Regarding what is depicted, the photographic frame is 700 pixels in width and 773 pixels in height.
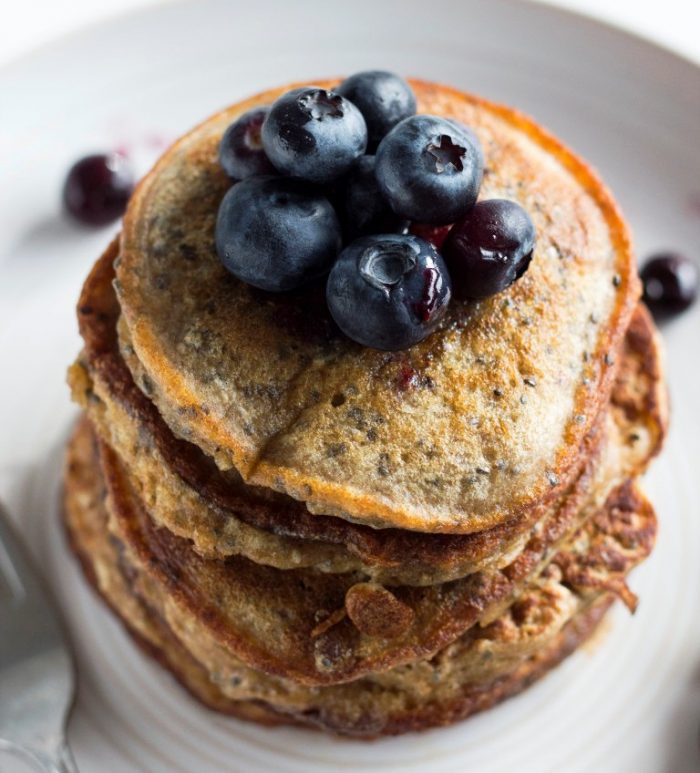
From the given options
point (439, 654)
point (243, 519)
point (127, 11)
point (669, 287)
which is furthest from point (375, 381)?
point (127, 11)

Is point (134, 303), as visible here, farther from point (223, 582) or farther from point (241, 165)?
point (223, 582)

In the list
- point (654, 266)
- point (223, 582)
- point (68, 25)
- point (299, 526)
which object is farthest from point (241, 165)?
point (68, 25)

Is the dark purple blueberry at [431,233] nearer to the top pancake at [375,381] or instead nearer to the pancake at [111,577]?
the top pancake at [375,381]

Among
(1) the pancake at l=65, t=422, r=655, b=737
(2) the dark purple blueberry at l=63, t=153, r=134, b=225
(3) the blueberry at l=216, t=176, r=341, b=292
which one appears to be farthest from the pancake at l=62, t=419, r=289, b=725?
(3) the blueberry at l=216, t=176, r=341, b=292

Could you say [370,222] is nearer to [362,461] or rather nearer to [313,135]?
[313,135]

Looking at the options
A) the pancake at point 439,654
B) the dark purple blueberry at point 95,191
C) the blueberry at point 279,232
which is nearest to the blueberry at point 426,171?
the blueberry at point 279,232
